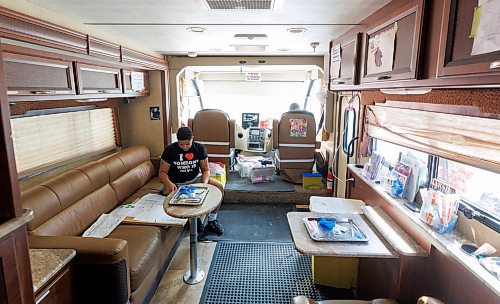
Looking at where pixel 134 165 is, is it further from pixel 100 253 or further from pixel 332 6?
pixel 332 6

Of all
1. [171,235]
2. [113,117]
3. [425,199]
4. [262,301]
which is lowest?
[262,301]

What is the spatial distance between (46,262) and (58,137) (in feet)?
6.17

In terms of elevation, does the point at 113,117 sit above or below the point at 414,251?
above

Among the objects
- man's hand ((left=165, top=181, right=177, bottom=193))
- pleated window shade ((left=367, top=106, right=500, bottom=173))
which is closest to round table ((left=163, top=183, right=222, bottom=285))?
man's hand ((left=165, top=181, right=177, bottom=193))

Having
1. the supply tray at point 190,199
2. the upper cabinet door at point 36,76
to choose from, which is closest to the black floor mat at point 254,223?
the supply tray at point 190,199

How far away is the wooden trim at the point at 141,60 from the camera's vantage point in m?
3.34

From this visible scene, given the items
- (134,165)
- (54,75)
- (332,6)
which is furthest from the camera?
(134,165)

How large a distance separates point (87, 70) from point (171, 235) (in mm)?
1734

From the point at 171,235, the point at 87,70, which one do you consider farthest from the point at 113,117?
the point at 171,235

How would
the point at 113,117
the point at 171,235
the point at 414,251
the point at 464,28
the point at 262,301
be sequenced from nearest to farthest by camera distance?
1. the point at 464,28
2. the point at 414,251
3. the point at 262,301
4. the point at 171,235
5. the point at 113,117

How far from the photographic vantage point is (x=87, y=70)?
274cm

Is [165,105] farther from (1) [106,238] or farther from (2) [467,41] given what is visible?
(2) [467,41]

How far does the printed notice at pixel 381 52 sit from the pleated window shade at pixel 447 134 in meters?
0.46

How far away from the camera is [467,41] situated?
1028 millimetres
